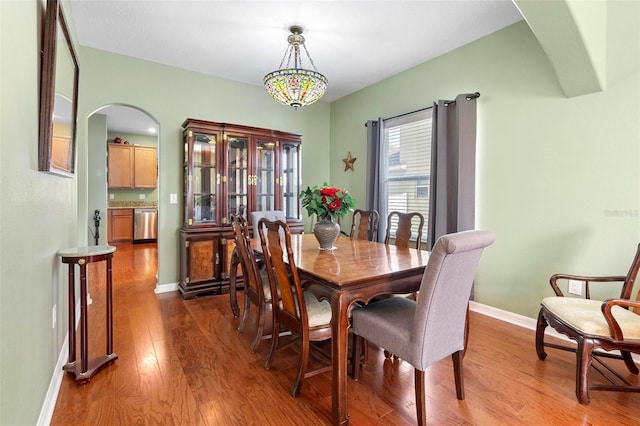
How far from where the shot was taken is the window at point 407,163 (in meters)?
3.79

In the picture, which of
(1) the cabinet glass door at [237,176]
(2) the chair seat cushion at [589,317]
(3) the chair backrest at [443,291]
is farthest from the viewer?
(1) the cabinet glass door at [237,176]

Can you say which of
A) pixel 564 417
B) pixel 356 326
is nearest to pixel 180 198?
pixel 356 326

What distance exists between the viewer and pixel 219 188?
3.94 m

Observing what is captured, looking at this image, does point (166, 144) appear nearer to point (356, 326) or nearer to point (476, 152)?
point (356, 326)

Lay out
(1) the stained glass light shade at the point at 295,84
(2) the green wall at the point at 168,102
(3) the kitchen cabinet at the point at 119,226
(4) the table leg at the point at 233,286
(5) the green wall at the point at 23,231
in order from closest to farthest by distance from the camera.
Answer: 1. (5) the green wall at the point at 23,231
2. (1) the stained glass light shade at the point at 295,84
3. (4) the table leg at the point at 233,286
4. (2) the green wall at the point at 168,102
5. (3) the kitchen cabinet at the point at 119,226

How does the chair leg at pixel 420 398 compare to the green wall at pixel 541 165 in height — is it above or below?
below

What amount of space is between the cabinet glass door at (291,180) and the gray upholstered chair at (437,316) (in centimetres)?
293

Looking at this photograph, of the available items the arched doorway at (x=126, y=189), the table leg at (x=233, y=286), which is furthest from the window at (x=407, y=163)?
the arched doorway at (x=126, y=189)

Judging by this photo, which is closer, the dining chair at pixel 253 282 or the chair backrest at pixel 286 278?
the chair backrest at pixel 286 278

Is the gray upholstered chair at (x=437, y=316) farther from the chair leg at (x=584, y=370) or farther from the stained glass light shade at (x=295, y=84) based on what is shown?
the stained glass light shade at (x=295, y=84)

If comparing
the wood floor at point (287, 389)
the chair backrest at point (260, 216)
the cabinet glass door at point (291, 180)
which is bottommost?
the wood floor at point (287, 389)

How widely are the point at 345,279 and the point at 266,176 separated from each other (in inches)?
116

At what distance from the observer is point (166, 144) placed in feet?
12.8

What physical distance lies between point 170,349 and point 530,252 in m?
3.19
